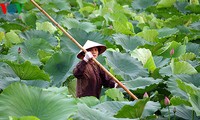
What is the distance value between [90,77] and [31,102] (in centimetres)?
83

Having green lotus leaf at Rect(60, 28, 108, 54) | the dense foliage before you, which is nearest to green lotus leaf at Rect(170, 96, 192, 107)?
the dense foliage

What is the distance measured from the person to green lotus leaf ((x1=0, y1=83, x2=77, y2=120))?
0.73 metres

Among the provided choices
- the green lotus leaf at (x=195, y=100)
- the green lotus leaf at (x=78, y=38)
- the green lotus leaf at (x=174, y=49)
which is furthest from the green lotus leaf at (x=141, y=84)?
the green lotus leaf at (x=78, y=38)

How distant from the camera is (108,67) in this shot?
4215 millimetres

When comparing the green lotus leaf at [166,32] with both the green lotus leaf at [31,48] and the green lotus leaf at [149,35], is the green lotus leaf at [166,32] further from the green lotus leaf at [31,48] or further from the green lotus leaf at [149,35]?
the green lotus leaf at [31,48]

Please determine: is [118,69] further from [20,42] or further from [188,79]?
[20,42]

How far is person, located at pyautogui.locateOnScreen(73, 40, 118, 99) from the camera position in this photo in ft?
11.7

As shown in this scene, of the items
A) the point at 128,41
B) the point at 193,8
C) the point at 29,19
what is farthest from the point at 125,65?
the point at 193,8

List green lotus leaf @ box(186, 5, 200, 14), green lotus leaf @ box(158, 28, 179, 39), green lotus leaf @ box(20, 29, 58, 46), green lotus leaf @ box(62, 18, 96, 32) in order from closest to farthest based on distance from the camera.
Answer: green lotus leaf @ box(20, 29, 58, 46) < green lotus leaf @ box(158, 28, 179, 39) < green lotus leaf @ box(62, 18, 96, 32) < green lotus leaf @ box(186, 5, 200, 14)

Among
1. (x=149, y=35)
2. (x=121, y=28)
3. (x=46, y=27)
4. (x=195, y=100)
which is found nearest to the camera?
(x=195, y=100)

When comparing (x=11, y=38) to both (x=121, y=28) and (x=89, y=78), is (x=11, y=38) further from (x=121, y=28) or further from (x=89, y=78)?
(x=89, y=78)

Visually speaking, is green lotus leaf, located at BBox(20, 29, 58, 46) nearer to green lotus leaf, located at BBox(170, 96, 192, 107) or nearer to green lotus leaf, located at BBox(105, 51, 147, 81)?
green lotus leaf, located at BBox(105, 51, 147, 81)

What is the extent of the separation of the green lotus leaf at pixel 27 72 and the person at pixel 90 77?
0.70ft

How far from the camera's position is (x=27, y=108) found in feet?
9.27
